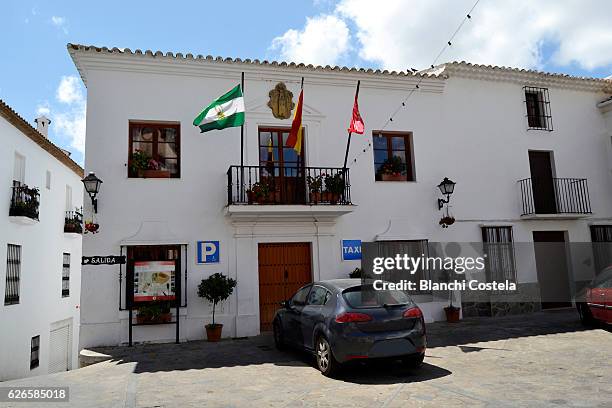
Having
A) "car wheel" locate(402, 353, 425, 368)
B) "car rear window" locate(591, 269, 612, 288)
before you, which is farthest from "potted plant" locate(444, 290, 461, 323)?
"car wheel" locate(402, 353, 425, 368)

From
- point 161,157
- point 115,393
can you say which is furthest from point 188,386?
point 161,157

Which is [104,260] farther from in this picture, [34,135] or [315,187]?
[34,135]

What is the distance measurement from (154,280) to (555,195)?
11.3 metres

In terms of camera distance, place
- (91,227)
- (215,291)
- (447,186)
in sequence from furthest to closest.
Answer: (447,186)
(215,291)
(91,227)

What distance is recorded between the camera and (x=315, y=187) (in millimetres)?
11086

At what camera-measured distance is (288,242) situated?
37.1 ft

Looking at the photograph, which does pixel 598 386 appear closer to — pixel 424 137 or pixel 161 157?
pixel 424 137

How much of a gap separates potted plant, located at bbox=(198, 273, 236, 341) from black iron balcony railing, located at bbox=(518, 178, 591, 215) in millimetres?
8576

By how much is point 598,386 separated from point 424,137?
8.05 m

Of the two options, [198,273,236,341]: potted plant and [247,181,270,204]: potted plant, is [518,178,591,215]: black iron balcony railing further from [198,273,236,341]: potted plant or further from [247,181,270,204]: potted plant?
[198,273,236,341]: potted plant

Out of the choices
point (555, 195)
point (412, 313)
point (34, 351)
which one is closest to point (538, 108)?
point (555, 195)

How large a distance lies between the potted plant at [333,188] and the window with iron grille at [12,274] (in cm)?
896

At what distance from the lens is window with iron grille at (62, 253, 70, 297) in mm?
17836

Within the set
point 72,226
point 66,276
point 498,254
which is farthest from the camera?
point 66,276
